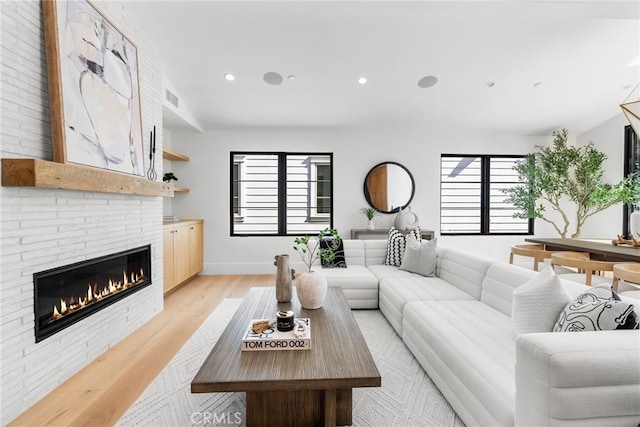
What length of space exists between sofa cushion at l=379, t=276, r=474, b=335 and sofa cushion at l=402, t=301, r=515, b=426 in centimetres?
14

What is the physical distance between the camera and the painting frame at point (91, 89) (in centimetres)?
203

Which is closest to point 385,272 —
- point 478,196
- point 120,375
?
point 120,375

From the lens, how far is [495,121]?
5.15m

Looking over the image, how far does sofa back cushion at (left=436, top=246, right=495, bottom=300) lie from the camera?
2.71 m

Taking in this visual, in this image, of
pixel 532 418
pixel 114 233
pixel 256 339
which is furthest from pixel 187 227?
pixel 532 418

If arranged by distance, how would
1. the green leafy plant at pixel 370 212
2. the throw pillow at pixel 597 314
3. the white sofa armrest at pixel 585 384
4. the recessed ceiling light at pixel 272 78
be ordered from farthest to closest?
the green leafy plant at pixel 370 212 → the recessed ceiling light at pixel 272 78 → the throw pillow at pixel 597 314 → the white sofa armrest at pixel 585 384

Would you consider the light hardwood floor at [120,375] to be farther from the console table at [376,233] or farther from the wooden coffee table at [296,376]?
the console table at [376,233]

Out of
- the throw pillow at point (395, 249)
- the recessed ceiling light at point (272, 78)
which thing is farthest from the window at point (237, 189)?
the throw pillow at point (395, 249)

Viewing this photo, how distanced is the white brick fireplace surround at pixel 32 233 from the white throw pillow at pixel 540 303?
283 centimetres

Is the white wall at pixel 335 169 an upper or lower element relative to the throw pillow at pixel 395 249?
upper

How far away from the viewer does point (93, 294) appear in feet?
8.27

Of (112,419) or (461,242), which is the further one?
(461,242)

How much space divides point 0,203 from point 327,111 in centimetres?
389

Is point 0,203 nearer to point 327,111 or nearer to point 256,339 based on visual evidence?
point 256,339
